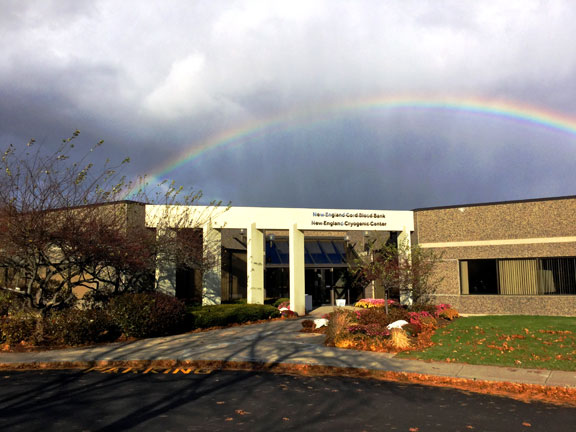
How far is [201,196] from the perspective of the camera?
72.7 feet

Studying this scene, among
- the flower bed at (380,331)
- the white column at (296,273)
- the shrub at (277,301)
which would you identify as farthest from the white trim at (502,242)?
the shrub at (277,301)

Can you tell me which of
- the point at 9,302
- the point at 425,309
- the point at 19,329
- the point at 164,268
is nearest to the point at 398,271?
the point at 425,309

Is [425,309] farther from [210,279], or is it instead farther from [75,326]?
[75,326]

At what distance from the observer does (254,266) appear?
23156 mm

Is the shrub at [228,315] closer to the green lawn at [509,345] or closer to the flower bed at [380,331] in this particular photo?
the flower bed at [380,331]

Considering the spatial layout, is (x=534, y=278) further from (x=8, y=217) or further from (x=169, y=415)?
(x=8, y=217)

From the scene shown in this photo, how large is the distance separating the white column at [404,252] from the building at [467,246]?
11 cm

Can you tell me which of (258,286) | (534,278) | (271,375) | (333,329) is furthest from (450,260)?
(271,375)

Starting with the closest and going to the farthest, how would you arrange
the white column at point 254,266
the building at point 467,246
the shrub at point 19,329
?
1. the shrub at point 19,329
2. the building at point 467,246
3. the white column at point 254,266

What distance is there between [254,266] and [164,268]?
168 inches

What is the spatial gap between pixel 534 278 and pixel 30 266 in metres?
20.7

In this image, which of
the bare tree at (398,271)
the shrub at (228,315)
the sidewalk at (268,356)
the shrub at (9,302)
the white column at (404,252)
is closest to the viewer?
the sidewalk at (268,356)

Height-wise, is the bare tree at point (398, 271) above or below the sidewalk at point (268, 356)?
above

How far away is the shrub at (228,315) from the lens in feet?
58.5
